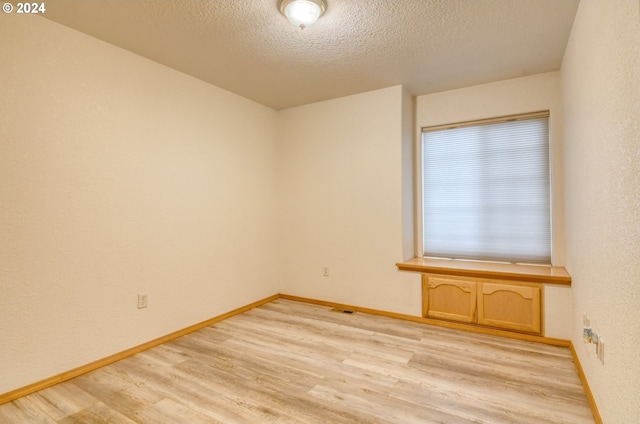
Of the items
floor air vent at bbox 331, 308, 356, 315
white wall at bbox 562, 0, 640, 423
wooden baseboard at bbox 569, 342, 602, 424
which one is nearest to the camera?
white wall at bbox 562, 0, 640, 423

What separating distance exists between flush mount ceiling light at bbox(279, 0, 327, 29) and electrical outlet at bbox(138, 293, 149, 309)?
2528 millimetres

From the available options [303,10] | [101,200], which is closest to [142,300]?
[101,200]

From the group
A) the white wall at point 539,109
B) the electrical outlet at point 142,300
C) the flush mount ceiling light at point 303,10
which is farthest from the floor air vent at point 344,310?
the flush mount ceiling light at point 303,10

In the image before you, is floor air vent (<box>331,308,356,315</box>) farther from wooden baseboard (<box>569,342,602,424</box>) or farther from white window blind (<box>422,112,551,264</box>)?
wooden baseboard (<box>569,342,602,424</box>)

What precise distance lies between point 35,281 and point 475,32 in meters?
3.64

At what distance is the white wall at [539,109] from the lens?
2.80 m

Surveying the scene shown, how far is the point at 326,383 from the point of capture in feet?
7.22

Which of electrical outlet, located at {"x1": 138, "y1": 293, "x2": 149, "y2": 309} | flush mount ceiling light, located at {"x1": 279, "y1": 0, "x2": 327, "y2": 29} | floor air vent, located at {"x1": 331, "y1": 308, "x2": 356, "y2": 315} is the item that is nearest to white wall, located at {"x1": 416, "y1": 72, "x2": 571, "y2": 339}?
floor air vent, located at {"x1": 331, "y1": 308, "x2": 356, "y2": 315}

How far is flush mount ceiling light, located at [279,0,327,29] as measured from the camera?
2.04 metres

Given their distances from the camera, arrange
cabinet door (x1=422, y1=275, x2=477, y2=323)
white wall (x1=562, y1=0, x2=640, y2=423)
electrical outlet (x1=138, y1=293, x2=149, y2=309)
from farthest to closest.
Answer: cabinet door (x1=422, y1=275, x2=477, y2=323) < electrical outlet (x1=138, y1=293, x2=149, y2=309) < white wall (x1=562, y1=0, x2=640, y2=423)

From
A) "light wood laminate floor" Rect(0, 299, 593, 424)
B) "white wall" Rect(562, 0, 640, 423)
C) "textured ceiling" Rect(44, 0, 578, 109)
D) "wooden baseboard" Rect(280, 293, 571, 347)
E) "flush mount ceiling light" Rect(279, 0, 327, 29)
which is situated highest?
"textured ceiling" Rect(44, 0, 578, 109)

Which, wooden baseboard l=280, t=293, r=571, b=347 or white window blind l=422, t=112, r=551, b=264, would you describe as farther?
white window blind l=422, t=112, r=551, b=264

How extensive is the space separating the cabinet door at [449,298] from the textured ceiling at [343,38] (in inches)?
82.4

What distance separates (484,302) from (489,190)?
3.92 feet
